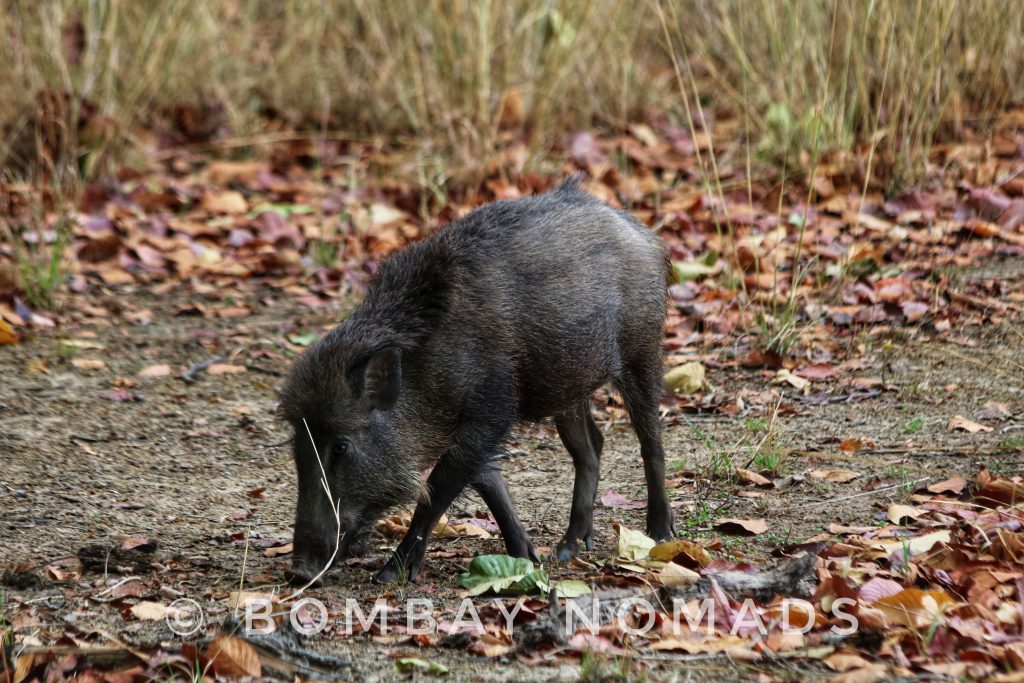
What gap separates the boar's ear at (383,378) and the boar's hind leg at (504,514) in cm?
41

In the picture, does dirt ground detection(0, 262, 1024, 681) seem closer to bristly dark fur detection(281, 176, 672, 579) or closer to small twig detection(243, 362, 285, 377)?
small twig detection(243, 362, 285, 377)

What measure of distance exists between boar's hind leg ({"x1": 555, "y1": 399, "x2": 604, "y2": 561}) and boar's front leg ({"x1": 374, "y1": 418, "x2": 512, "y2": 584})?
43 cm

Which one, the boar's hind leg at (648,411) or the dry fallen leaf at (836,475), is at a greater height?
the boar's hind leg at (648,411)

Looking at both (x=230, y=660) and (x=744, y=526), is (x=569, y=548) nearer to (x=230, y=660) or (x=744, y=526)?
(x=744, y=526)

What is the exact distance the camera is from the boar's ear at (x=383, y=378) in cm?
409

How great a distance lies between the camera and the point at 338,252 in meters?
8.12

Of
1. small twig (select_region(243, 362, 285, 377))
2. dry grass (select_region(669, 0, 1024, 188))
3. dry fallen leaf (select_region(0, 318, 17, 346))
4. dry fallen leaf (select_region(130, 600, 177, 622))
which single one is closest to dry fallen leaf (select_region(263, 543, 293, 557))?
dry fallen leaf (select_region(130, 600, 177, 622))

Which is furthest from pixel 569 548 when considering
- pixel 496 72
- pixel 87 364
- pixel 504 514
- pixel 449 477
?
pixel 496 72

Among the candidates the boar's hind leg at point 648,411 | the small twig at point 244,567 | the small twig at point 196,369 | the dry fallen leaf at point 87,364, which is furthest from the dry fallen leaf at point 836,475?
the dry fallen leaf at point 87,364

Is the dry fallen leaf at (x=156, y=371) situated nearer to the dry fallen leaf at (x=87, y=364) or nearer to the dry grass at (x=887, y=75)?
the dry fallen leaf at (x=87, y=364)

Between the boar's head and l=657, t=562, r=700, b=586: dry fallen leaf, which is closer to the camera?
l=657, t=562, r=700, b=586: dry fallen leaf

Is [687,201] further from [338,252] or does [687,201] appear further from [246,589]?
[246,589]

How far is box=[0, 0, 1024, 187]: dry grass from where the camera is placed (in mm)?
7684

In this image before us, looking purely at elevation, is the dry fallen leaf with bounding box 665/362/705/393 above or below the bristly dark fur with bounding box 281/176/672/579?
below
